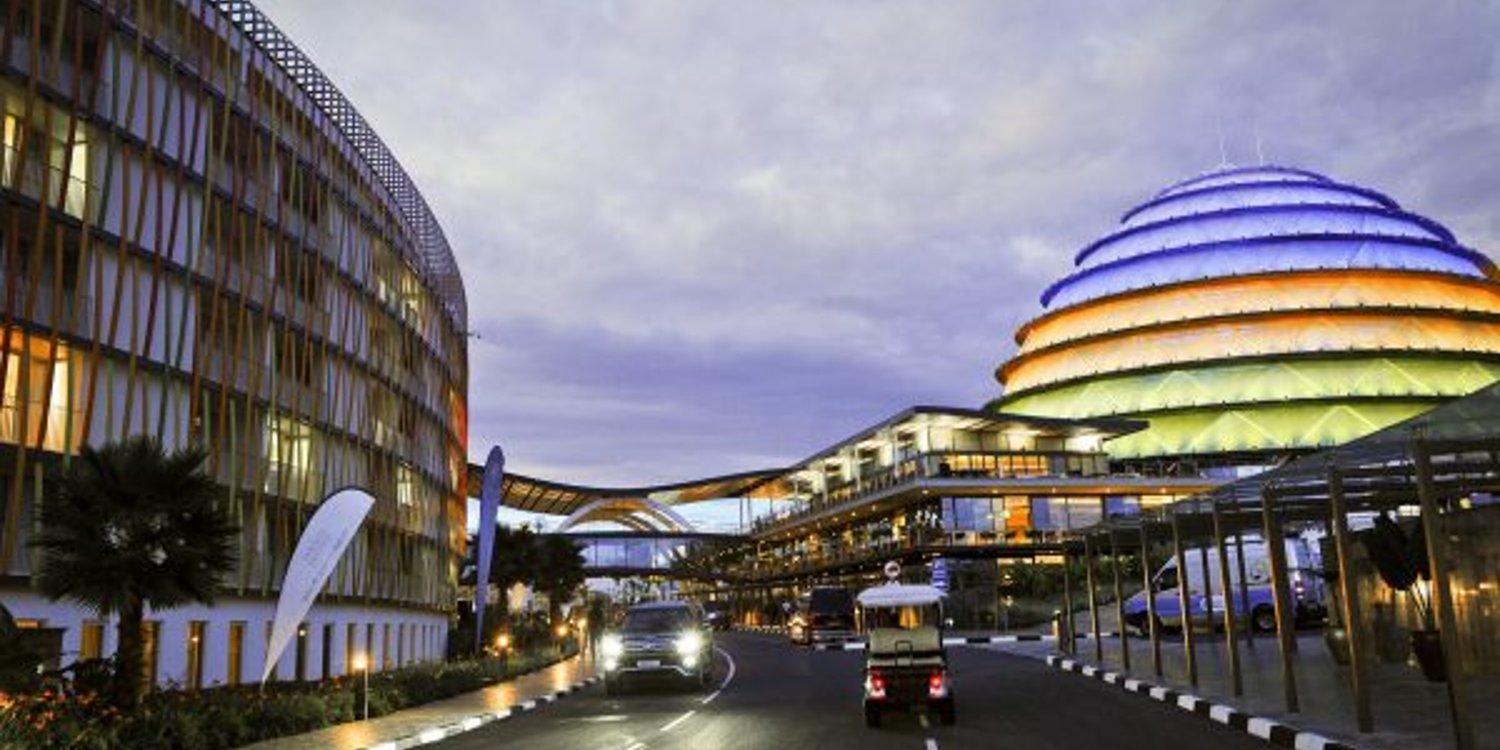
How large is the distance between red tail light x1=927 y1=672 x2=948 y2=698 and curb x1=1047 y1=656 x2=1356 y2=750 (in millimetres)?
4089

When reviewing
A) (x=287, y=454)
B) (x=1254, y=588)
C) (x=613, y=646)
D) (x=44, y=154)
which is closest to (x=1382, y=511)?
(x=613, y=646)

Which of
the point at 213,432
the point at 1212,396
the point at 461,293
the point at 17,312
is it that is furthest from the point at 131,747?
the point at 1212,396

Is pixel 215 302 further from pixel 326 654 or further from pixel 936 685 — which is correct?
pixel 936 685

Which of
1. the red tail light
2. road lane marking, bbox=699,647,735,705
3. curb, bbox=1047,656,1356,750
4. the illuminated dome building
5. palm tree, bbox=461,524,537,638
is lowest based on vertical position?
road lane marking, bbox=699,647,735,705

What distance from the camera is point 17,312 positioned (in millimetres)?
29625

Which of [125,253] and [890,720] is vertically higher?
[125,253]

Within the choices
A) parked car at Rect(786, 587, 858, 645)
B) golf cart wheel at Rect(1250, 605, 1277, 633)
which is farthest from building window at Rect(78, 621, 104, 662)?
golf cart wheel at Rect(1250, 605, 1277, 633)

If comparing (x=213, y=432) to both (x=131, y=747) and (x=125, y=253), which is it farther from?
(x=131, y=747)

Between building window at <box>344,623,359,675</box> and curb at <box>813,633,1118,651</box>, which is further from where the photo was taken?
curb at <box>813,633,1118,651</box>

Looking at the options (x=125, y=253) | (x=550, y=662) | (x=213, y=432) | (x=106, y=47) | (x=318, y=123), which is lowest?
(x=550, y=662)

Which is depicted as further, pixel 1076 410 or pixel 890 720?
pixel 1076 410

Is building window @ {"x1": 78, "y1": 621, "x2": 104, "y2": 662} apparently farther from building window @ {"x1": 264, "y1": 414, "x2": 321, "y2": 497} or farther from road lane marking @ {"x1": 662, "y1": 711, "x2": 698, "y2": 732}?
road lane marking @ {"x1": 662, "y1": 711, "x2": 698, "y2": 732}

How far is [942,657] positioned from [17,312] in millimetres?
23931

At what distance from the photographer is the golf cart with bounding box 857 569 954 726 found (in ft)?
62.1
